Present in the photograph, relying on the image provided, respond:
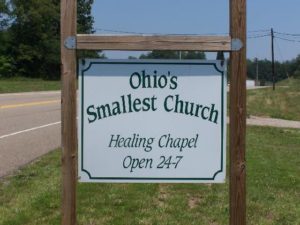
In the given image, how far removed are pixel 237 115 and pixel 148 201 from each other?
275 centimetres

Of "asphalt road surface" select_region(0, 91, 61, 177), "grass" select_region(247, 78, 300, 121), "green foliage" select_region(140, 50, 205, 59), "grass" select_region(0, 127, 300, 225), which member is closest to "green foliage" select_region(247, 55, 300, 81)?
"grass" select_region(247, 78, 300, 121)

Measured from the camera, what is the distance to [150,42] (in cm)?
387

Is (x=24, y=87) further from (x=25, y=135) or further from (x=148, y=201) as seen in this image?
(x=148, y=201)

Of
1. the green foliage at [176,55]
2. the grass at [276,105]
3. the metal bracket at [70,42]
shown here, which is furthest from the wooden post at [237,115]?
the grass at [276,105]

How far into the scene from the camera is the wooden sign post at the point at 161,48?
3863mm

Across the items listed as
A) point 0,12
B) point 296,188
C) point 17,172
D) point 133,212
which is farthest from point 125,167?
point 0,12

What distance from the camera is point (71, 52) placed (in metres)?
3.88

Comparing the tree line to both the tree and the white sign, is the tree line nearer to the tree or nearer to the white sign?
the tree

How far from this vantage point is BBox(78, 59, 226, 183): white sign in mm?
3965

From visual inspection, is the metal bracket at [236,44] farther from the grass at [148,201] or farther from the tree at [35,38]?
the tree at [35,38]

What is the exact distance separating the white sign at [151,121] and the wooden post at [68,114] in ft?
0.23

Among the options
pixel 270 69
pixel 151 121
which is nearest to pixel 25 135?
pixel 151 121

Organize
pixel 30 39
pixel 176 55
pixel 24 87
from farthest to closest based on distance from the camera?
pixel 30 39 < pixel 24 87 < pixel 176 55

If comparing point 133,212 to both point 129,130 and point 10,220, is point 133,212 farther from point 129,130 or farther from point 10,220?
point 129,130
